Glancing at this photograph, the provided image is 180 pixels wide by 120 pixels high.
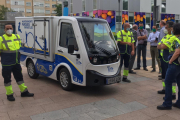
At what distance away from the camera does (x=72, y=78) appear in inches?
249

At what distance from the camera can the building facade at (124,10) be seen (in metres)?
31.1

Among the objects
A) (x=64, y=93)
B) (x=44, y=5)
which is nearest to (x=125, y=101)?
(x=64, y=93)

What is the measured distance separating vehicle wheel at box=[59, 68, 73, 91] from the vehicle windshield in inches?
42.8

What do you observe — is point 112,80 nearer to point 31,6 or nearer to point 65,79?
point 65,79

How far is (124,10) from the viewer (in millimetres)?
33000

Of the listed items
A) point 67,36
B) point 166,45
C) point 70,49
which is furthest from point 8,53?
point 166,45

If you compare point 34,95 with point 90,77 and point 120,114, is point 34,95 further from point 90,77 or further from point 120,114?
point 120,114

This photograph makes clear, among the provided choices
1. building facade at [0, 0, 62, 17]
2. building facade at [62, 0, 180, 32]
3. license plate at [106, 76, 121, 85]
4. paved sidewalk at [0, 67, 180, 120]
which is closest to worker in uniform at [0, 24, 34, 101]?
paved sidewalk at [0, 67, 180, 120]

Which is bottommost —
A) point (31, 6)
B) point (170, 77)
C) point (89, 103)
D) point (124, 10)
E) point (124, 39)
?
point (89, 103)

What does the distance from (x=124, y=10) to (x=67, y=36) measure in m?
28.0

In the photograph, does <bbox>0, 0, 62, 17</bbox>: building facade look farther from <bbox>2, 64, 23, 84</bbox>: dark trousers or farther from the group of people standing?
<bbox>2, 64, 23, 84</bbox>: dark trousers

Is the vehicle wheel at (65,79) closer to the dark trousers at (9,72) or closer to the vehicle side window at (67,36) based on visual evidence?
the vehicle side window at (67,36)

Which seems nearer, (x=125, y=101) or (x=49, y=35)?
(x=125, y=101)

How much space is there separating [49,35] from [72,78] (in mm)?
1665
